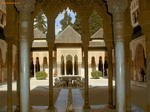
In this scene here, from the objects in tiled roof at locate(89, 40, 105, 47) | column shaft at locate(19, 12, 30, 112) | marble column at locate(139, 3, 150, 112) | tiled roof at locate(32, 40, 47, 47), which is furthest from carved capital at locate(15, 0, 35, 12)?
tiled roof at locate(89, 40, 105, 47)

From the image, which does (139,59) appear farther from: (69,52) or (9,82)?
(9,82)

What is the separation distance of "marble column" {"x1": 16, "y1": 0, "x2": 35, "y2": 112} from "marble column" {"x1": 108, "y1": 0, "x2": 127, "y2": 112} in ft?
6.86

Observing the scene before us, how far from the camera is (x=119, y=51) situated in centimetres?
682

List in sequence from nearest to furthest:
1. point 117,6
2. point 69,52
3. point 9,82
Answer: point 117,6
point 9,82
point 69,52

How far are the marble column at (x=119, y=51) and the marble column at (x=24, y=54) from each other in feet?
6.86

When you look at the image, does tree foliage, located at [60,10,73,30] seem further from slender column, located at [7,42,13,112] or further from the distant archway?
slender column, located at [7,42,13,112]

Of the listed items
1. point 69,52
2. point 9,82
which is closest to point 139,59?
point 69,52

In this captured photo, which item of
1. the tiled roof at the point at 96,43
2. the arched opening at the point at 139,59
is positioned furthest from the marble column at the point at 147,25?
the tiled roof at the point at 96,43

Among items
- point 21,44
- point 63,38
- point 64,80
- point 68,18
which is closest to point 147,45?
point 21,44

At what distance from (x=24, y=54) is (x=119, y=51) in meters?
2.31

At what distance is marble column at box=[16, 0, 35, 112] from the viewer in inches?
265

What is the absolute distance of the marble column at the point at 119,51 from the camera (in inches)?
262

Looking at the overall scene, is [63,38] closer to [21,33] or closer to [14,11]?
[14,11]

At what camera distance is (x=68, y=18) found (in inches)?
2598
